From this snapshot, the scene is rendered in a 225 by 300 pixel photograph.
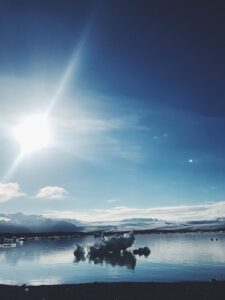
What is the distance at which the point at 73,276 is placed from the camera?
6769 cm

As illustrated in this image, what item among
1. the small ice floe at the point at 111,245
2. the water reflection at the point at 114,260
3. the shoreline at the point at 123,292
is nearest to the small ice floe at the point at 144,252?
the small ice floe at the point at 111,245

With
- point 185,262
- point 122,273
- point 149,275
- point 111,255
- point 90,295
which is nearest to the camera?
point 90,295

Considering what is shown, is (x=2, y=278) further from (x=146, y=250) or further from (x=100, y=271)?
(x=146, y=250)

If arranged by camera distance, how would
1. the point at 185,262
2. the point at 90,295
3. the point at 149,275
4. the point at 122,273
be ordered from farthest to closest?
the point at 185,262 < the point at 122,273 < the point at 149,275 < the point at 90,295

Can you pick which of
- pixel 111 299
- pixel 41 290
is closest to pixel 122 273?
pixel 41 290

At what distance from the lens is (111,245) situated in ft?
333

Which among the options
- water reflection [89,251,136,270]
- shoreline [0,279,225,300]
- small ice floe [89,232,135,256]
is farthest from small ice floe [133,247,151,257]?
shoreline [0,279,225,300]

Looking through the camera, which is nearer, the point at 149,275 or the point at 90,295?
the point at 90,295

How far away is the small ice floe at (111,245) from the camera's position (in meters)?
99.8

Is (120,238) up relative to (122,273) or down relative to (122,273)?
up

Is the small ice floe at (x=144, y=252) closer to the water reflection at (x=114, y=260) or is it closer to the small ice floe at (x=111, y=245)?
the small ice floe at (x=111, y=245)

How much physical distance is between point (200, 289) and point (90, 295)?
10.3m

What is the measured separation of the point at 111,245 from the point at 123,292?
211 feet

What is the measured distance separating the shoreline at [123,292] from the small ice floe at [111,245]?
57.4 m
